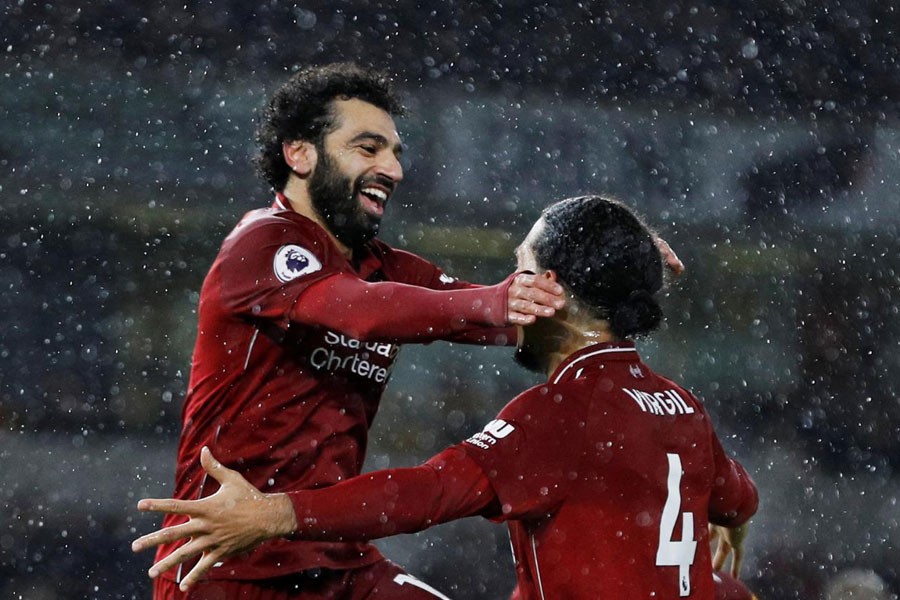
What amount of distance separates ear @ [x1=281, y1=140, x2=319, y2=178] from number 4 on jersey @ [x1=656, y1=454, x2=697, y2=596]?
3.99 ft

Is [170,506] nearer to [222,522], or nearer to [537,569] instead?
[222,522]

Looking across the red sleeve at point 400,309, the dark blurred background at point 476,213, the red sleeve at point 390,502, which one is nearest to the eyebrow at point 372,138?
the red sleeve at point 400,309

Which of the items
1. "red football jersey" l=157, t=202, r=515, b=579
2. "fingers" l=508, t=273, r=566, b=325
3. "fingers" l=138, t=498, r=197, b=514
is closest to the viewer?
"fingers" l=138, t=498, r=197, b=514

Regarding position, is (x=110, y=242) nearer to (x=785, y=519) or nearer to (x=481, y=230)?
(x=481, y=230)

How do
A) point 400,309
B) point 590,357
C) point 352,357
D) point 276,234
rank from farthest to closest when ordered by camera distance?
point 352,357 → point 276,234 → point 400,309 → point 590,357

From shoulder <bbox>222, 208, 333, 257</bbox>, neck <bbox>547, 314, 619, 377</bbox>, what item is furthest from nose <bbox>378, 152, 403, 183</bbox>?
neck <bbox>547, 314, 619, 377</bbox>

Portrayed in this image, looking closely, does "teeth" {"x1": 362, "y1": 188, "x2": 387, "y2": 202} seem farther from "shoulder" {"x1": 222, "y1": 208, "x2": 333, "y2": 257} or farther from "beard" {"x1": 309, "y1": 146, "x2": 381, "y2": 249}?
"shoulder" {"x1": 222, "y1": 208, "x2": 333, "y2": 257}

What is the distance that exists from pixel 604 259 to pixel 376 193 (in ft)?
2.72

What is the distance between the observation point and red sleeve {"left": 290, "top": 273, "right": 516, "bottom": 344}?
2.19 m

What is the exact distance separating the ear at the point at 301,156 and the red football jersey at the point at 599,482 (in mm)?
1005

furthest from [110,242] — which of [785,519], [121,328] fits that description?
[785,519]

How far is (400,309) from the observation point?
90.7 inches

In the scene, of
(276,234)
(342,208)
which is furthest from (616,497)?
(342,208)

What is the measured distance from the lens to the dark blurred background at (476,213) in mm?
6773
